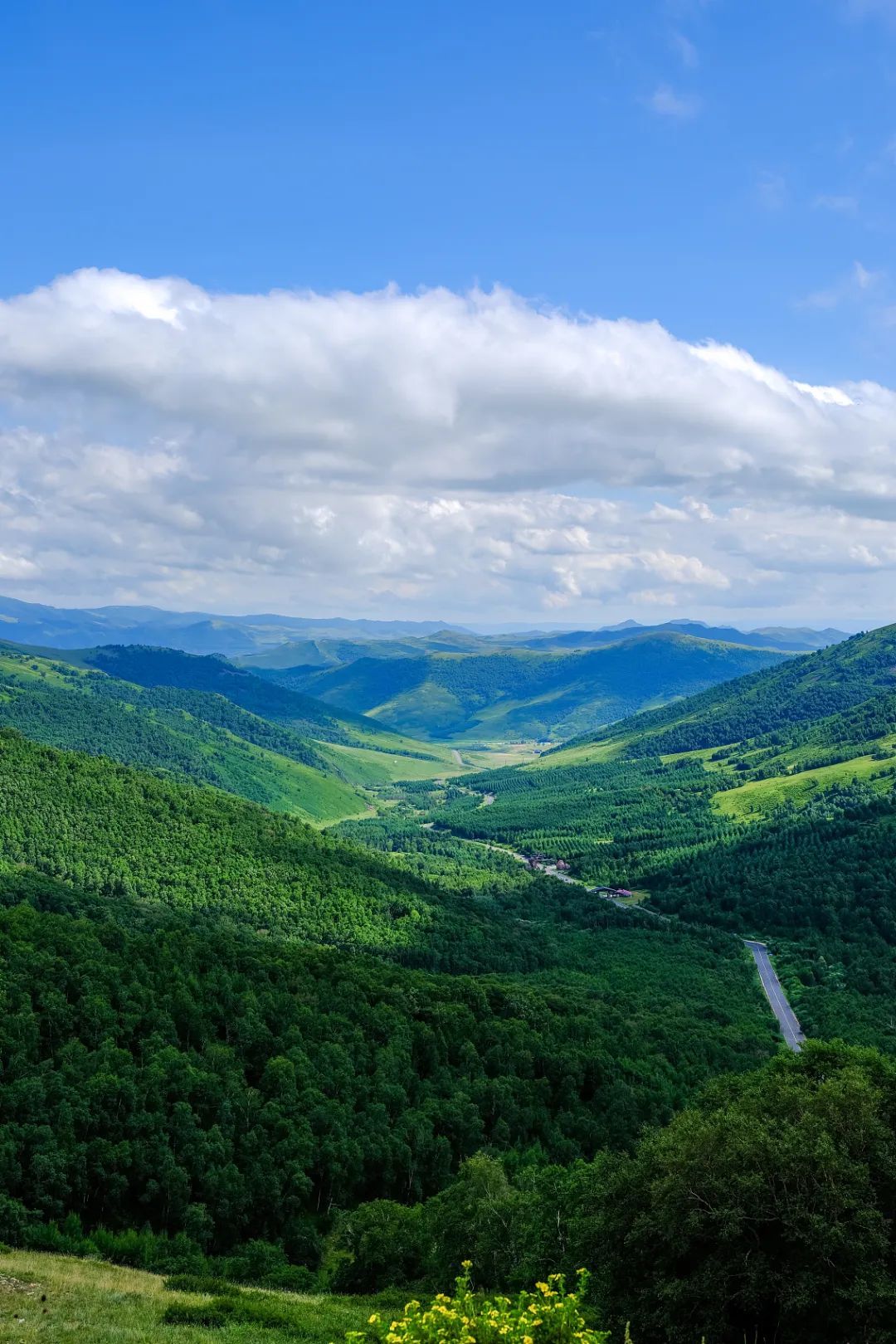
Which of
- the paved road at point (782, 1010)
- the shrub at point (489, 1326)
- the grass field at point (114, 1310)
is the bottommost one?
the paved road at point (782, 1010)

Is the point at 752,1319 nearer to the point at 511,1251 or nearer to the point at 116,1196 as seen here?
the point at 511,1251

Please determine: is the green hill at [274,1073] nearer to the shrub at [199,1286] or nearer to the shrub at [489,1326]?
the shrub at [199,1286]

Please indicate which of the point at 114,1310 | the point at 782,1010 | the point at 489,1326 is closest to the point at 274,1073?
the point at 114,1310

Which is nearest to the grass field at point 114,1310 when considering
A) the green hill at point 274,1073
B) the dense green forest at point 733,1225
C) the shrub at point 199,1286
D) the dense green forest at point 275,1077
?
the shrub at point 199,1286

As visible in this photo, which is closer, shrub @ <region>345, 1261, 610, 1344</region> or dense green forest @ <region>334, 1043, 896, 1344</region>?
shrub @ <region>345, 1261, 610, 1344</region>

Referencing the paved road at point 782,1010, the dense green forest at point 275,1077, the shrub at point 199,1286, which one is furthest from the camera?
the paved road at point 782,1010

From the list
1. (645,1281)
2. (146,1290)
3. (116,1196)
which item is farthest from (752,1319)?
(116,1196)

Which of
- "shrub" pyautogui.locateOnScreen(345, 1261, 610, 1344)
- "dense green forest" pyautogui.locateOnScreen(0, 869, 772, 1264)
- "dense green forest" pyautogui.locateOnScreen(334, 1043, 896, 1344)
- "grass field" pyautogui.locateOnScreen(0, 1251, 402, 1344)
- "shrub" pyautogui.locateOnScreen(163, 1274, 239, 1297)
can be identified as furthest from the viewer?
"dense green forest" pyautogui.locateOnScreen(0, 869, 772, 1264)

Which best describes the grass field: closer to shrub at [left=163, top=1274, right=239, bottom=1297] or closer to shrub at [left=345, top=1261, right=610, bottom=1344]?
shrub at [left=163, top=1274, right=239, bottom=1297]

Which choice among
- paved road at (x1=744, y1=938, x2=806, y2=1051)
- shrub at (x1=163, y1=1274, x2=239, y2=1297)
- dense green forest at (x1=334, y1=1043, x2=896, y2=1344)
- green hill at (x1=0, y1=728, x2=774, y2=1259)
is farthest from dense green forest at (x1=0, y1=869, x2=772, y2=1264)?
paved road at (x1=744, y1=938, x2=806, y2=1051)
